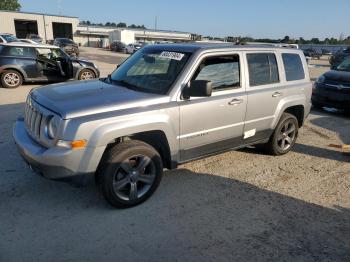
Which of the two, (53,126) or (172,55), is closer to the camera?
(53,126)

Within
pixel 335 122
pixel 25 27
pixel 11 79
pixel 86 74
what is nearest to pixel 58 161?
pixel 335 122

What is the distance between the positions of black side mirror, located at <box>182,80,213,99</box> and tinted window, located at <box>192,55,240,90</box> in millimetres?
249

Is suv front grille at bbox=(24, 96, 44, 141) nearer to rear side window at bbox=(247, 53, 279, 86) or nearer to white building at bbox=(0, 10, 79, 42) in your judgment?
rear side window at bbox=(247, 53, 279, 86)

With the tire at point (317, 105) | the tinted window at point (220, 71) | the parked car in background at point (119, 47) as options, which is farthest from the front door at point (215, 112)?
the parked car in background at point (119, 47)

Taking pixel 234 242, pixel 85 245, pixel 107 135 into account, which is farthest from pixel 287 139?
pixel 85 245

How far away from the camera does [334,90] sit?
955cm

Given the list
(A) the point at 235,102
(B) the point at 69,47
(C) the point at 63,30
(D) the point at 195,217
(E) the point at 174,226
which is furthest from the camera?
(C) the point at 63,30

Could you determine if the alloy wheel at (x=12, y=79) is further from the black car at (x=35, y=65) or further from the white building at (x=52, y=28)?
the white building at (x=52, y=28)

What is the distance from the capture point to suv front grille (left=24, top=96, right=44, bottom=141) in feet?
13.1

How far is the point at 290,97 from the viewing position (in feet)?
19.4

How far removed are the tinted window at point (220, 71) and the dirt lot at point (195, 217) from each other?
53.2 inches

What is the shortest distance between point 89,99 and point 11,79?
961cm

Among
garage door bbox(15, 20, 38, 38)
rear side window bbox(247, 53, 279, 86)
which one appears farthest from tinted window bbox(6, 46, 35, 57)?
garage door bbox(15, 20, 38, 38)

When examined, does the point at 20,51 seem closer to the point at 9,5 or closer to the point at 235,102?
the point at 235,102
